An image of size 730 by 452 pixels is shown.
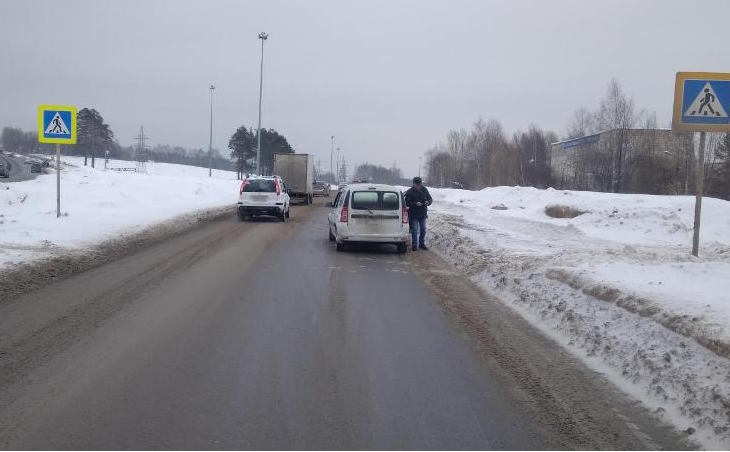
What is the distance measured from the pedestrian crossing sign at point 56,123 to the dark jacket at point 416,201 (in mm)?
9331

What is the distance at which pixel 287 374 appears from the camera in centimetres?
584

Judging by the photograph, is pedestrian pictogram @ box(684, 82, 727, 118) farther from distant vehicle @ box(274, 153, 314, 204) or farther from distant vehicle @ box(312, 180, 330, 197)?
distant vehicle @ box(312, 180, 330, 197)

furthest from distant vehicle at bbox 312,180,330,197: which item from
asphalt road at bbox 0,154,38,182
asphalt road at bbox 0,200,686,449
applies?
asphalt road at bbox 0,200,686,449

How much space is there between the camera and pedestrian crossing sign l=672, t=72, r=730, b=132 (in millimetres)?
10914

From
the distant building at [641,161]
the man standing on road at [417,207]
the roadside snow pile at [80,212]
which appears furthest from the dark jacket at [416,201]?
the distant building at [641,161]

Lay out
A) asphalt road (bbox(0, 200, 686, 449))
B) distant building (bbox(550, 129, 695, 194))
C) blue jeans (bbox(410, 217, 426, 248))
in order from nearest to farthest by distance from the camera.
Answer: asphalt road (bbox(0, 200, 686, 449)) < blue jeans (bbox(410, 217, 426, 248)) < distant building (bbox(550, 129, 695, 194))

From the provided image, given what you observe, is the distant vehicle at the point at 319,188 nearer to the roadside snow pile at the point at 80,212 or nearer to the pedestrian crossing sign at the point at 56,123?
the roadside snow pile at the point at 80,212

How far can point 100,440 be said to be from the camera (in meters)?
4.28

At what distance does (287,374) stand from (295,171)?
114 ft

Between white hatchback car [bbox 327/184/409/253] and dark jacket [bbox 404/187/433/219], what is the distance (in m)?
0.61

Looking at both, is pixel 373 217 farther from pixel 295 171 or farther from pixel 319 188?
pixel 319 188

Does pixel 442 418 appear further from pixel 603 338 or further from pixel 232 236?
pixel 232 236

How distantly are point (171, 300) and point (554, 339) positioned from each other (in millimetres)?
5395

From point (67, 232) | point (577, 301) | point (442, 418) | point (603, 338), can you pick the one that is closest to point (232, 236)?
point (67, 232)
